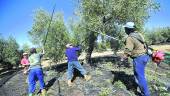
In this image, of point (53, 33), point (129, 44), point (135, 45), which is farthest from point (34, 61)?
point (53, 33)

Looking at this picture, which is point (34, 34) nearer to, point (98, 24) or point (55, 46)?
point (55, 46)

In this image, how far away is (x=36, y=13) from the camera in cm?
2622

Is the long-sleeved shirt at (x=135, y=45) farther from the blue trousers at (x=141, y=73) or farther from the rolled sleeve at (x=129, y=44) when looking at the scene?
the blue trousers at (x=141, y=73)

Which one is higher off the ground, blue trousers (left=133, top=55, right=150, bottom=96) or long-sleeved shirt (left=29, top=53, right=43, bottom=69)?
long-sleeved shirt (left=29, top=53, right=43, bottom=69)

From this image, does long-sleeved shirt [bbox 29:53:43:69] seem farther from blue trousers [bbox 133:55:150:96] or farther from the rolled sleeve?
blue trousers [bbox 133:55:150:96]

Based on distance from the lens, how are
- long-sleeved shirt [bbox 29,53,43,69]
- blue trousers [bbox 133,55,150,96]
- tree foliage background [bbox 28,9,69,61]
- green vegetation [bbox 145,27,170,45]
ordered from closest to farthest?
blue trousers [bbox 133,55,150,96] < long-sleeved shirt [bbox 29,53,43,69] < tree foliage background [bbox 28,9,69,61] < green vegetation [bbox 145,27,170,45]

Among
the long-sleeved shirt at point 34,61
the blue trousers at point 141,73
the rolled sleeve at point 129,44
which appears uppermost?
the rolled sleeve at point 129,44

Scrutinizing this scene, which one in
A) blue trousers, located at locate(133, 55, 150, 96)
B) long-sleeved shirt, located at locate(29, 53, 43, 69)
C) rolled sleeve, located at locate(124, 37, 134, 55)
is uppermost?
rolled sleeve, located at locate(124, 37, 134, 55)

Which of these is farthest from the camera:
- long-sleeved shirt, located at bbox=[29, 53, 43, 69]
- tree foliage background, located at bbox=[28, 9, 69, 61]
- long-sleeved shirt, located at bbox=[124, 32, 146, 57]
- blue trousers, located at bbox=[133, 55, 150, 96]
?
tree foliage background, located at bbox=[28, 9, 69, 61]

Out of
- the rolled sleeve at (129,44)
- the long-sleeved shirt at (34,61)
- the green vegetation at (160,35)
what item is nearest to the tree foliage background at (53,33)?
the long-sleeved shirt at (34,61)

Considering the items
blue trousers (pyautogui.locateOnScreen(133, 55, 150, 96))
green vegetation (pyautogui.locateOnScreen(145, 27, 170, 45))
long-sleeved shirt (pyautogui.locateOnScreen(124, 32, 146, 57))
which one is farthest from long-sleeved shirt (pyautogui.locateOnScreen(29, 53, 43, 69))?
green vegetation (pyautogui.locateOnScreen(145, 27, 170, 45))

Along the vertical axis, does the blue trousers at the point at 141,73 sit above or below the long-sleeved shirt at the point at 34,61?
below

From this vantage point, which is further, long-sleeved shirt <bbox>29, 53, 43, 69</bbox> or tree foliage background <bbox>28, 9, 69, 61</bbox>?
tree foliage background <bbox>28, 9, 69, 61</bbox>

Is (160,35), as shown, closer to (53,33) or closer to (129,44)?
(53,33)
